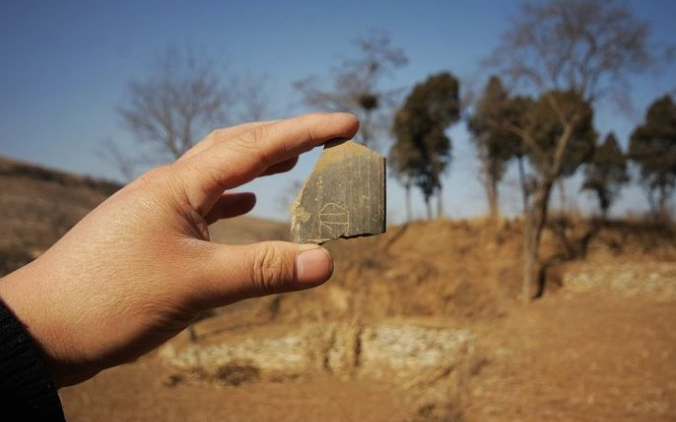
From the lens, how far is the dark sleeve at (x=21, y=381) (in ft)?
4.54

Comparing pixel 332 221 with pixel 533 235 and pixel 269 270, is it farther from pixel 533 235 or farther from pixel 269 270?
Answer: pixel 533 235

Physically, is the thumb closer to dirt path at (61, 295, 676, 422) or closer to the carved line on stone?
the carved line on stone

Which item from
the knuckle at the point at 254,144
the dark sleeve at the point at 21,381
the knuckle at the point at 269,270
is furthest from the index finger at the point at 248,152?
the dark sleeve at the point at 21,381

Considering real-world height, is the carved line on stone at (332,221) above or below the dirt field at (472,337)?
above

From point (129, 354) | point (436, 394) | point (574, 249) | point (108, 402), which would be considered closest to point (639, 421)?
point (436, 394)

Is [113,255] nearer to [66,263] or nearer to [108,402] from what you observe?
[66,263]

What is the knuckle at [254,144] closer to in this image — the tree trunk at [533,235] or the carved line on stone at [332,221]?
the carved line on stone at [332,221]

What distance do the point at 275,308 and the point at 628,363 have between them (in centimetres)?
899

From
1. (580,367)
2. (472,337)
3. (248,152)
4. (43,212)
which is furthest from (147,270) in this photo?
(43,212)

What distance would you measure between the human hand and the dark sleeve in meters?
0.21

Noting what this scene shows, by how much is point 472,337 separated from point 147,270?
8740 millimetres

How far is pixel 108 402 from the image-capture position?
7.54 metres

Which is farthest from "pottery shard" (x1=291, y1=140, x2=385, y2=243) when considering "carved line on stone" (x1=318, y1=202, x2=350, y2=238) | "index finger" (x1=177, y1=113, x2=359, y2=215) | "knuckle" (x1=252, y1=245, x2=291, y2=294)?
"knuckle" (x1=252, y1=245, x2=291, y2=294)

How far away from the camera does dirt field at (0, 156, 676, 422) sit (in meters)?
6.31
